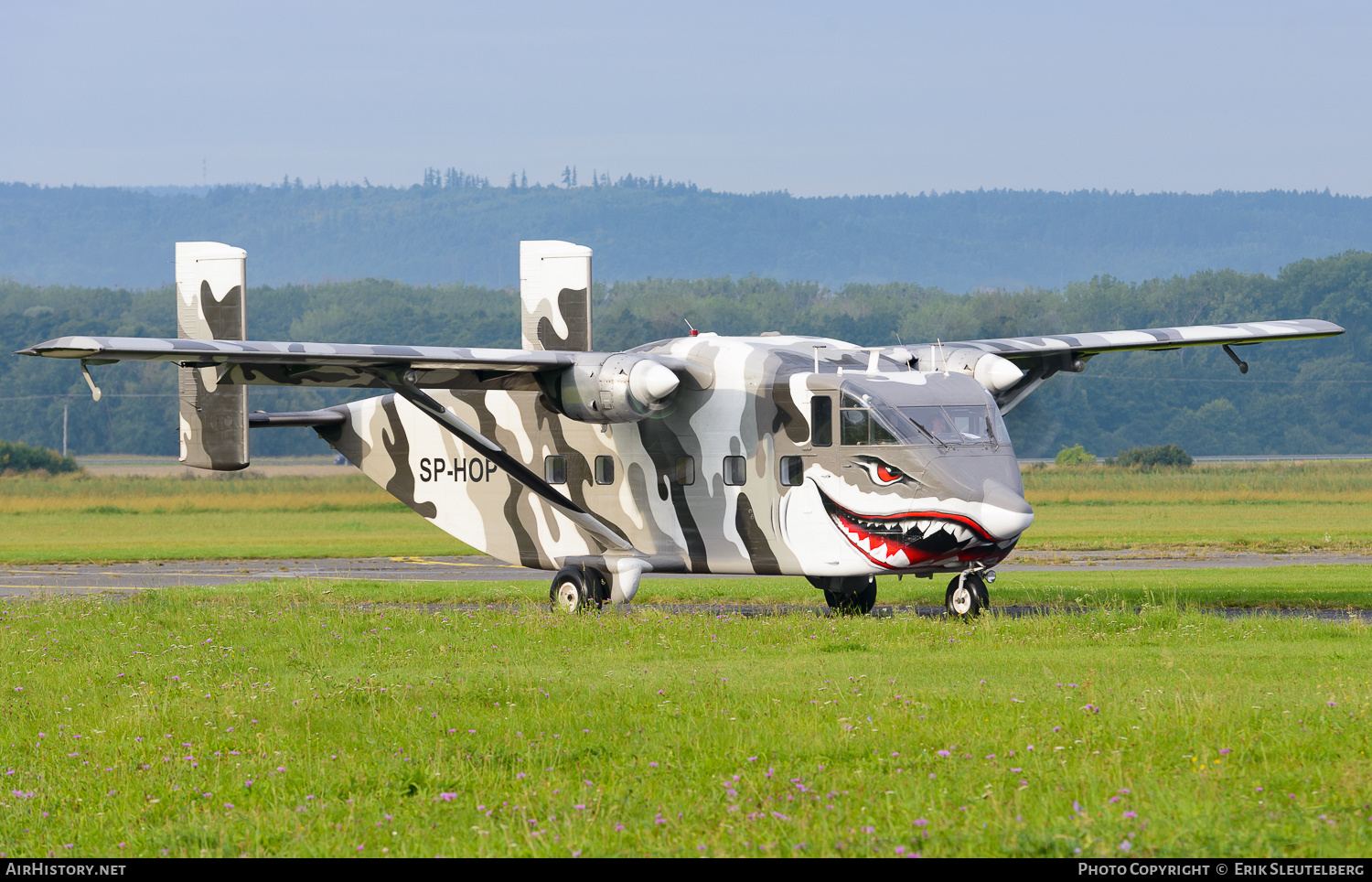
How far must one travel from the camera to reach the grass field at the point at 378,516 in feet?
141

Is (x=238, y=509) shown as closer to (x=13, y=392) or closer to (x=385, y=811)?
(x=385, y=811)

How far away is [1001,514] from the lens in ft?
65.6

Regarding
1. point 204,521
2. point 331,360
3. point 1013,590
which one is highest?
point 331,360

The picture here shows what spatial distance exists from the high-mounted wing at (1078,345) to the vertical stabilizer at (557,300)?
5.90m

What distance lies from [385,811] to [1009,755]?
14.0 feet

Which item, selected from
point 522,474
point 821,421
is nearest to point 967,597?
point 821,421

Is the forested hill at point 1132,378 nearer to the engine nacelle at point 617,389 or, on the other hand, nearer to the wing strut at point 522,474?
the wing strut at point 522,474

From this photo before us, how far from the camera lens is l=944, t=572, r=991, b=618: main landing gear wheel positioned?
2092 centimetres

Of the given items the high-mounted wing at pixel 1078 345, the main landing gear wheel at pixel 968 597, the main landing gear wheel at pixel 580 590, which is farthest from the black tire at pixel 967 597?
the main landing gear wheel at pixel 580 590

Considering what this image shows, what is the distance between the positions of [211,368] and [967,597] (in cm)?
1375

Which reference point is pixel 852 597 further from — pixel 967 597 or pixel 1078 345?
pixel 1078 345

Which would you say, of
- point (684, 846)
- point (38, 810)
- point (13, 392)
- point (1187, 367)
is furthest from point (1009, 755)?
point (13, 392)

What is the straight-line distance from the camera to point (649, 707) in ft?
43.0

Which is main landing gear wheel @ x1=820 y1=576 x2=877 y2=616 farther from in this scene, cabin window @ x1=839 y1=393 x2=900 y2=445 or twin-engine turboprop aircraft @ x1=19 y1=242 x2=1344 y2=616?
cabin window @ x1=839 y1=393 x2=900 y2=445
